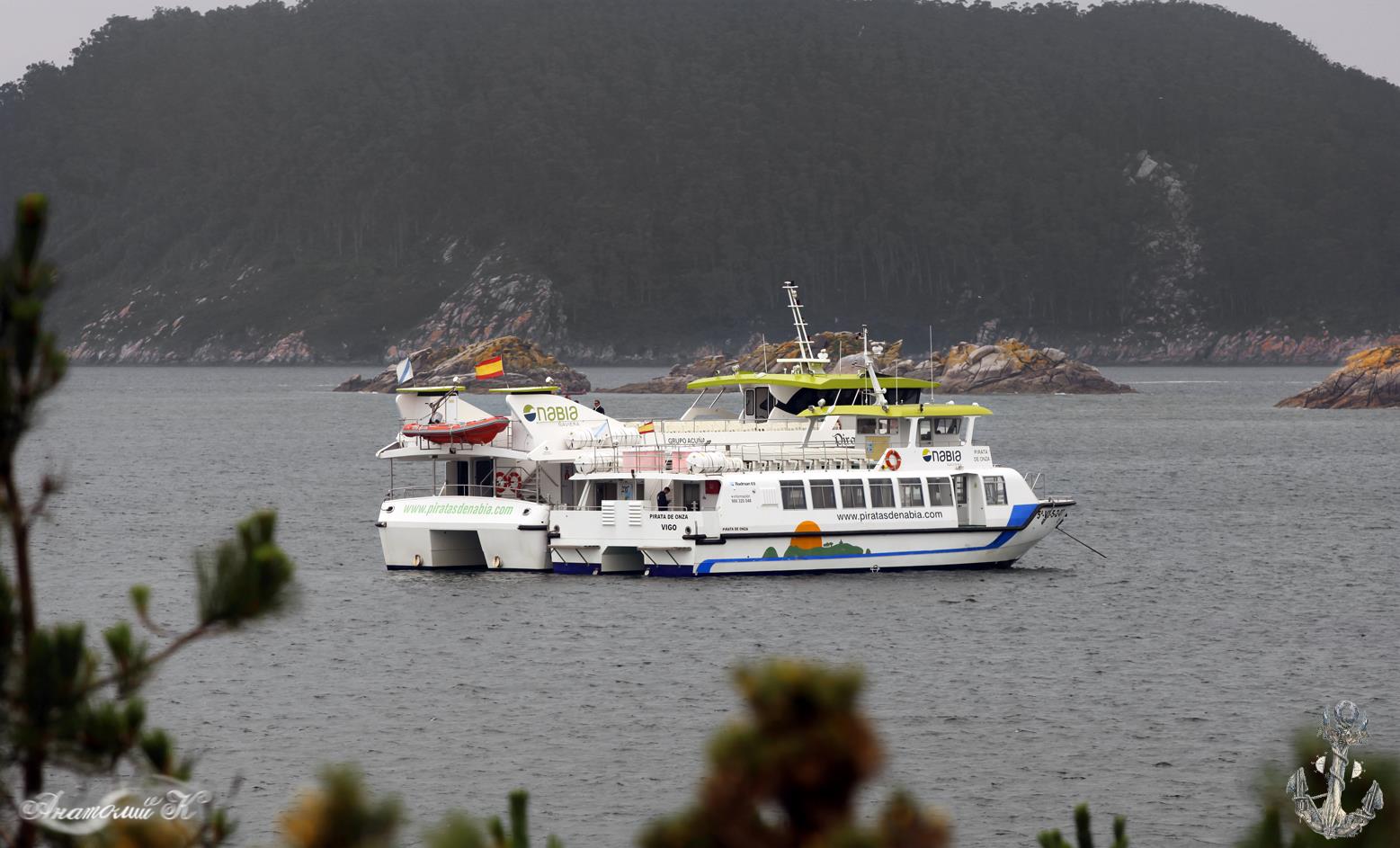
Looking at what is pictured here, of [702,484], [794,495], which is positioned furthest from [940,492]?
[702,484]

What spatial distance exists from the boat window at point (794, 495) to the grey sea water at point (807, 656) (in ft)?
6.80

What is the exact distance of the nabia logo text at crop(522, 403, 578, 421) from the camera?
178 feet

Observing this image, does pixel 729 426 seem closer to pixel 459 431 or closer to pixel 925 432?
pixel 925 432

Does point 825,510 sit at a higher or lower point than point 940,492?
lower

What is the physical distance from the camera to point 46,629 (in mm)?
12406

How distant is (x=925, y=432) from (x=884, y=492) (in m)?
2.66

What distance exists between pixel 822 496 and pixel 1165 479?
47.5 metres

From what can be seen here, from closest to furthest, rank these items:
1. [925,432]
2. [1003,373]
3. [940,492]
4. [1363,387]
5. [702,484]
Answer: [702,484]
[940,492]
[925,432]
[1363,387]
[1003,373]

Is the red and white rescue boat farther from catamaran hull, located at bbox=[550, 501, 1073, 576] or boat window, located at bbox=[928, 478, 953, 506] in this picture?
boat window, located at bbox=[928, 478, 953, 506]

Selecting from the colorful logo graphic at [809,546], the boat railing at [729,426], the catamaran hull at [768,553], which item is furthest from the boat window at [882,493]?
the boat railing at [729,426]

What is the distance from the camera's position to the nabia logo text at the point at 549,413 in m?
54.2

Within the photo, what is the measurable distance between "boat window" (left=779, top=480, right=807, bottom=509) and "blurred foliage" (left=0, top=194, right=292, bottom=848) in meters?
39.1

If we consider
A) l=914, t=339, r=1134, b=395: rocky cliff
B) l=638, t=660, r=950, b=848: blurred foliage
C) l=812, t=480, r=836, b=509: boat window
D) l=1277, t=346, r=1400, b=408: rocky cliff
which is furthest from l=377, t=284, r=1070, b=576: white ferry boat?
l=914, t=339, r=1134, b=395: rocky cliff

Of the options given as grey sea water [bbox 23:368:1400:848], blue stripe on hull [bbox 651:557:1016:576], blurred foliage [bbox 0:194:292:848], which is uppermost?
blurred foliage [bbox 0:194:292:848]
